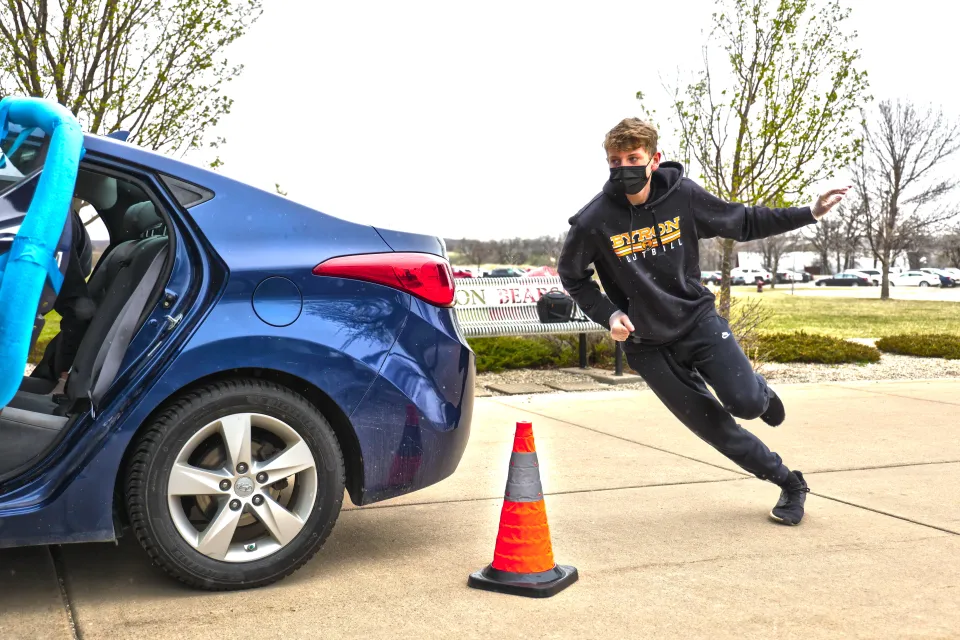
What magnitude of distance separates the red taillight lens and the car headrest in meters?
0.98

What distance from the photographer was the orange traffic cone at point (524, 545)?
11.7 ft

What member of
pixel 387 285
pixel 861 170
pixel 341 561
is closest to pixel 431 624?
pixel 341 561

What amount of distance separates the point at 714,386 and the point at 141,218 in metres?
2.60

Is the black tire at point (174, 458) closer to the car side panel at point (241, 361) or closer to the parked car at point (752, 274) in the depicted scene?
the car side panel at point (241, 361)

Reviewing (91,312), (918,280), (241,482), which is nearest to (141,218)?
(91,312)

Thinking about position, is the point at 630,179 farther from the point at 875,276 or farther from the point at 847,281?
the point at 875,276

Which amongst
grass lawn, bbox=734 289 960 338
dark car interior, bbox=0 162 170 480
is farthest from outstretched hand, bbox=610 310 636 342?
grass lawn, bbox=734 289 960 338

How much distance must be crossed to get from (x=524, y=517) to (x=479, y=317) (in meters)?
6.59

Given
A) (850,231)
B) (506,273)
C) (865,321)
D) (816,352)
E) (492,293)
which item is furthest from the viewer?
(850,231)

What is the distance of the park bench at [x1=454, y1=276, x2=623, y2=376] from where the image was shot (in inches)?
400

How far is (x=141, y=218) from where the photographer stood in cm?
435

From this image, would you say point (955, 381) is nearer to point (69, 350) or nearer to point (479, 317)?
point (479, 317)

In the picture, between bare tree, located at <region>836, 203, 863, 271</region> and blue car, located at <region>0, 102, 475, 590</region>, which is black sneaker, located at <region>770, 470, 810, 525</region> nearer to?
blue car, located at <region>0, 102, 475, 590</region>

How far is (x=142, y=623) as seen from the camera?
10.6 ft
